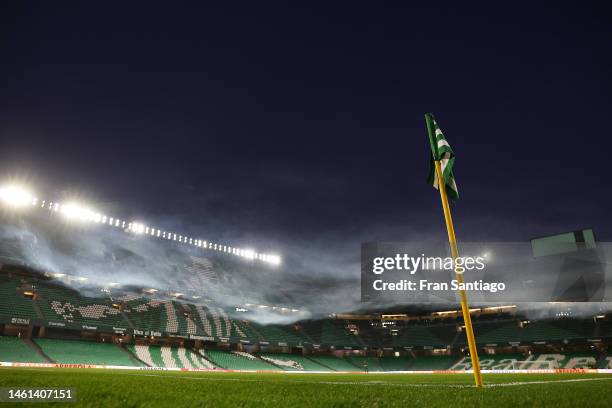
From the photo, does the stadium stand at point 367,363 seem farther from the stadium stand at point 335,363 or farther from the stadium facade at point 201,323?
the stadium stand at point 335,363

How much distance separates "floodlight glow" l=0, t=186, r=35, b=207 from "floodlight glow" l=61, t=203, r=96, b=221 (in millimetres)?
4592

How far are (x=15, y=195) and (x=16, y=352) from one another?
836 inches

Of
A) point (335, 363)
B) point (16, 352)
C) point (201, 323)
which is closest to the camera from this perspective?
point (16, 352)

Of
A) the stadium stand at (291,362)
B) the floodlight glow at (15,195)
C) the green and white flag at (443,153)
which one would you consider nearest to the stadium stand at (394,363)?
the stadium stand at (291,362)

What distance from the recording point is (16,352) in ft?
132

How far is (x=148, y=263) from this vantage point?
6606 cm

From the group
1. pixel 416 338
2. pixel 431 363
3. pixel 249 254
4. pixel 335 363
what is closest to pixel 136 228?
pixel 249 254

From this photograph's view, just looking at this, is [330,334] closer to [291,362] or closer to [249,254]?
[291,362]

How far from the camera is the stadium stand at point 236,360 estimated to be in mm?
57000

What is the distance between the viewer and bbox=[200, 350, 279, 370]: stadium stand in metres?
57.0

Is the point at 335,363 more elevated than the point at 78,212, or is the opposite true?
the point at 78,212

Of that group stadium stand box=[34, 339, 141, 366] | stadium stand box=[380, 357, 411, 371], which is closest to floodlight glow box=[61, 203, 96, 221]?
stadium stand box=[34, 339, 141, 366]

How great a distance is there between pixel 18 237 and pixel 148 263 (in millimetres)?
18695

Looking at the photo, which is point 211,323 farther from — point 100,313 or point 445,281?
point 445,281
